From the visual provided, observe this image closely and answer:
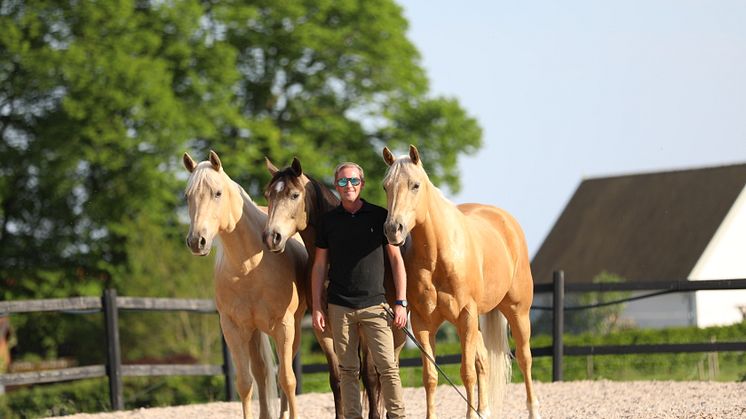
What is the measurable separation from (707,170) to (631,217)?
9.32ft

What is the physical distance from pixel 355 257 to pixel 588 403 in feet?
14.3

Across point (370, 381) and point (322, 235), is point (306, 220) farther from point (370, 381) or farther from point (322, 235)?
point (370, 381)

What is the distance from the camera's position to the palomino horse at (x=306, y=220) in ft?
25.2

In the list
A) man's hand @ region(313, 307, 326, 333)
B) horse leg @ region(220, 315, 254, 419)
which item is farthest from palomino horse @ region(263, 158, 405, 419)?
horse leg @ region(220, 315, 254, 419)

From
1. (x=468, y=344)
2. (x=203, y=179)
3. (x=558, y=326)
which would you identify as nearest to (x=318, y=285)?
(x=203, y=179)

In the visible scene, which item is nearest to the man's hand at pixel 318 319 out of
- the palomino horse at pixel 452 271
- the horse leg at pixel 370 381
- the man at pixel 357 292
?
the man at pixel 357 292

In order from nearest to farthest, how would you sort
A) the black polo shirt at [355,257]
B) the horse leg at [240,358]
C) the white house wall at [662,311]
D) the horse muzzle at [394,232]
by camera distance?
the horse muzzle at [394,232] < the black polo shirt at [355,257] < the horse leg at [240,358] < the white house wall at [662,311]

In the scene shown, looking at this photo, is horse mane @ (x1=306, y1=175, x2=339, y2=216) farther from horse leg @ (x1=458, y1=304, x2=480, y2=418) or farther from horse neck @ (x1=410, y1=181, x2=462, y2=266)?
horse leg @ (x1=458, y1=304, x2=480, y2=418)

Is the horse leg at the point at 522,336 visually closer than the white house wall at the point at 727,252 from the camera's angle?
Yes

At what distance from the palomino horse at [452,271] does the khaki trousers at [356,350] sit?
535 millimetres

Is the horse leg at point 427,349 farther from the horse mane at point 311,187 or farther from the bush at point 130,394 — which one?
the bush at point 130,394

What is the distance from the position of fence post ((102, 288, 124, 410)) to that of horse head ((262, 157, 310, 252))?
15.2 ft

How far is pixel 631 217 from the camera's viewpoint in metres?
38.1

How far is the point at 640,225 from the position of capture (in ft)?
124
